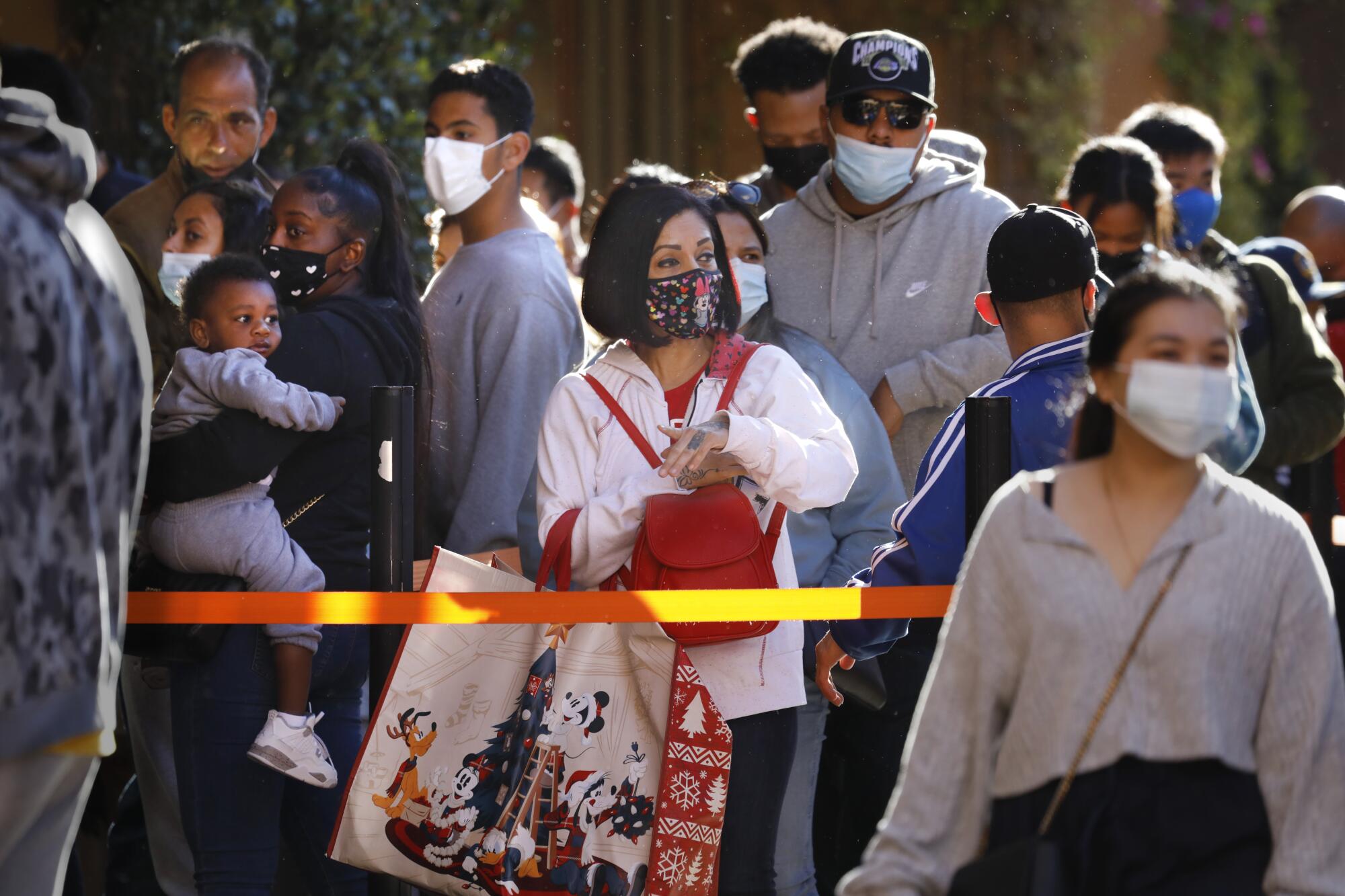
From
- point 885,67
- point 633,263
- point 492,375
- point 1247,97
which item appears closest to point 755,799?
point 633,263

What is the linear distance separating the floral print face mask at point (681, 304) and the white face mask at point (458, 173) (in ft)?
4.11

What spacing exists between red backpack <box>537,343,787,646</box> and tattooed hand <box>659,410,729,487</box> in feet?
0.18

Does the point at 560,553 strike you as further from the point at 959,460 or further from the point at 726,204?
the point at 726,204

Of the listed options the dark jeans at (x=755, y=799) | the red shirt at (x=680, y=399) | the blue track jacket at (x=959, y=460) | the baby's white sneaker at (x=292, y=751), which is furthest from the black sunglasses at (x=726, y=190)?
the baby's white sneaker at (x=292, y=751)

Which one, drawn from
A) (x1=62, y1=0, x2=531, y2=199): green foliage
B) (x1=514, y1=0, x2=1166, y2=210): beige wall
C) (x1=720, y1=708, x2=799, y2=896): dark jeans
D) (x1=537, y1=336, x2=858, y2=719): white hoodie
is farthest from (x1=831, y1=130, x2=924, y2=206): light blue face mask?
(x1=514, y1=0, x2=1166, y2=210): beige wall

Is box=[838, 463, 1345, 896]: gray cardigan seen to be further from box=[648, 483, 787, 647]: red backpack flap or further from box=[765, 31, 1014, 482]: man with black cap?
box=[765, 31, 1014, 482]: man with black cap

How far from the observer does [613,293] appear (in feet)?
12.1

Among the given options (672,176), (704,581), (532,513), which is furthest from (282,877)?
(672,176)

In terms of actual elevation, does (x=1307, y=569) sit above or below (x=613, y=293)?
below

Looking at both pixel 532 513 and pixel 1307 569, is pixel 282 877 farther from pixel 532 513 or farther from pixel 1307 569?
pixel 1307 569

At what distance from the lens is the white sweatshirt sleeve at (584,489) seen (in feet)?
11.5

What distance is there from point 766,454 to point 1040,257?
628 millimetres

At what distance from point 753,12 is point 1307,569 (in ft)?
19.8

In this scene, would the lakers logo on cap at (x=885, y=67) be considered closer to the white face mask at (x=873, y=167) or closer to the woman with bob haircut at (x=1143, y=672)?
the white face mask at (x=873, y=167)
